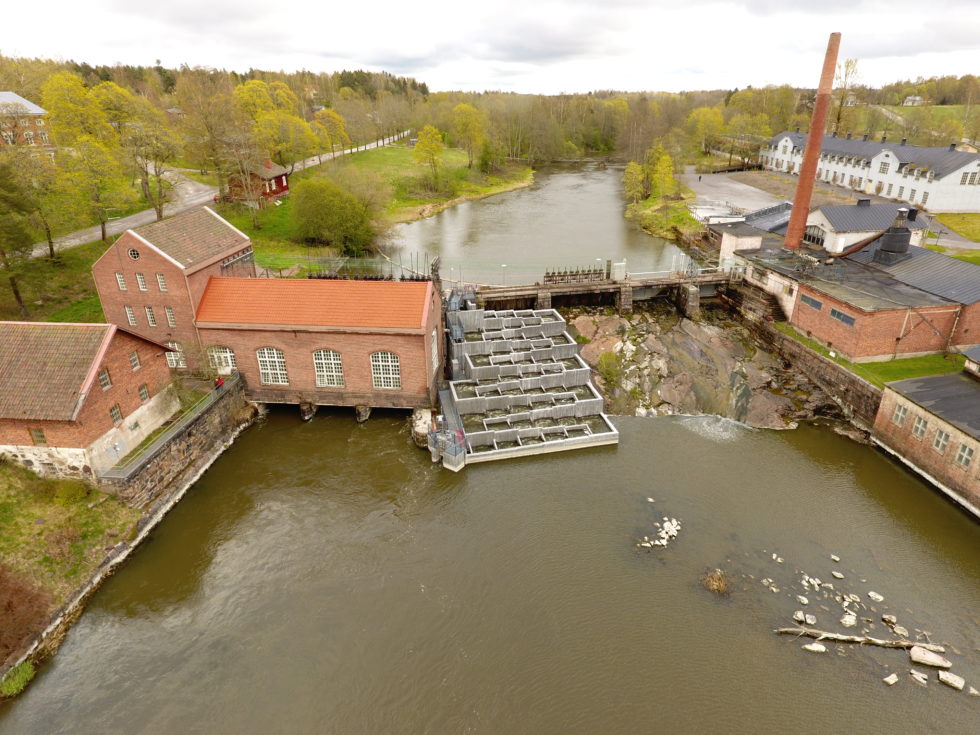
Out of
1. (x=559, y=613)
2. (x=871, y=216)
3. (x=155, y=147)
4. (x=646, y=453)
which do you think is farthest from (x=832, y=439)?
(x=155, y=147)

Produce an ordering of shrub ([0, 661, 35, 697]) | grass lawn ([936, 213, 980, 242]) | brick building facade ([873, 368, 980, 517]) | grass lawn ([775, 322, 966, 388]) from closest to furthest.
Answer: shrub ([0, 661, 35, 697]) → brick building facade ([873, 368, 980, 517]) → grass lawn ([775, 322, 966, 388]) → grass lawn ([936, 213, 980, 242])

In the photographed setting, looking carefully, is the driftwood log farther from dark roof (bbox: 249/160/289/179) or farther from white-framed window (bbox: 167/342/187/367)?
dark roof (bbox: 249/160/289/179)

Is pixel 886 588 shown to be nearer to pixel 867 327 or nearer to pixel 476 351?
pixel 867 327

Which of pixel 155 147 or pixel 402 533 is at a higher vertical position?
pixel 155 147

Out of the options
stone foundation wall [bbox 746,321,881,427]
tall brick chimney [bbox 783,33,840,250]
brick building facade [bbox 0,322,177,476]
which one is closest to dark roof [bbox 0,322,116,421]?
brick building facade [bbox 0,322,177,476]

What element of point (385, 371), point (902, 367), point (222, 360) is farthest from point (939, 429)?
point (222, 360)

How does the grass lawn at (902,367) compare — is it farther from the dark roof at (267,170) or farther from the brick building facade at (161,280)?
the dark roof at (267,170)

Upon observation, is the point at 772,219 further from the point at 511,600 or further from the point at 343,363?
the point at 511,600
